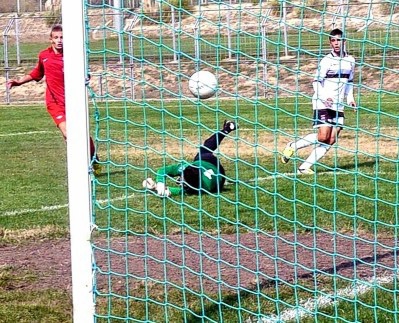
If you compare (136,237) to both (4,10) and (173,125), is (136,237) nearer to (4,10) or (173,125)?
(173,125)

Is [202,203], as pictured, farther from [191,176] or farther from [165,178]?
[165,178]

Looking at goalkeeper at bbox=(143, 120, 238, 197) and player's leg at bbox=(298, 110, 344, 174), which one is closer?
goalkeeper at bbox=(143, 120, 238, 197)

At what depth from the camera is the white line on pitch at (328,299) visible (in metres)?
5.61

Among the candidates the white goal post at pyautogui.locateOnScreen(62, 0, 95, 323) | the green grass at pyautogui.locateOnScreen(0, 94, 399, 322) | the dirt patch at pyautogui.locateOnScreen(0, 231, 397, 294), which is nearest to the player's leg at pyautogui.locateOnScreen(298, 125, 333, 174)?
the green grass at pyautogui.locateOnScreen(0, 94, 399, 322)

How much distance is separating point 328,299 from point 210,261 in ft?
4.09

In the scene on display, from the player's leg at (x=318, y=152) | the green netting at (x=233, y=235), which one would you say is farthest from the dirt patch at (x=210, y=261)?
the player's leg at (x=318, y=152)

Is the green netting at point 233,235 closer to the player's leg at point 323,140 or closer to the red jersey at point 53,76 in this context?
the player's leg at point 323,140

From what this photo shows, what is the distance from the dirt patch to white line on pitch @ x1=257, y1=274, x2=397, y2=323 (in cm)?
10

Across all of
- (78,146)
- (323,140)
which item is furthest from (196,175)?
(78,146)

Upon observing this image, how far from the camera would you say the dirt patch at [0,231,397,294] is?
6.31m

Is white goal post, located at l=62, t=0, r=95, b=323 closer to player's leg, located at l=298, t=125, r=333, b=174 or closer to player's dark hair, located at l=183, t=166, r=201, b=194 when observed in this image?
player's dark hair, located at l=183, t=166, r=201, b=194

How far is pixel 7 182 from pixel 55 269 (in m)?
4.65

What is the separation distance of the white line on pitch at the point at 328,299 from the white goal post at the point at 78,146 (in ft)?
3.76

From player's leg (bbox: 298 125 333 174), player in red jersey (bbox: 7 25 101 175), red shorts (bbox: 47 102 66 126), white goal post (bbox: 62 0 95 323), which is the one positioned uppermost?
white goal post (bbox: 62 0 95 323)
